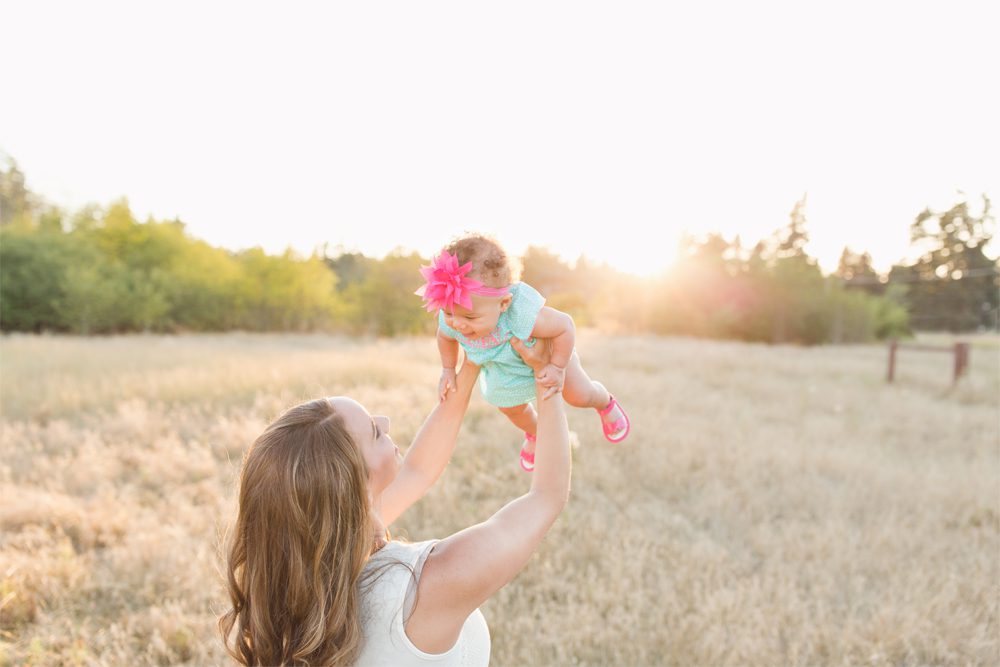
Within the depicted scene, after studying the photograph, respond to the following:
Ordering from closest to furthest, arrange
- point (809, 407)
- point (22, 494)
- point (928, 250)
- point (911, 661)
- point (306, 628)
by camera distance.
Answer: point (306, 628) → point (911, 661) → point (22, 494) → point (809, 407) → point (928, 250)

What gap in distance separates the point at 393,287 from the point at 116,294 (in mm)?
14694

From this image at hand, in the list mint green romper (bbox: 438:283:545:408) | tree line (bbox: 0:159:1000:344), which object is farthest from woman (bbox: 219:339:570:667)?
tree line (bbox: 0:159:1000:344)

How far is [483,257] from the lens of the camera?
1.99 m

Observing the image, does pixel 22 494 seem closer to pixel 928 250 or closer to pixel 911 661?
pixel 911 661

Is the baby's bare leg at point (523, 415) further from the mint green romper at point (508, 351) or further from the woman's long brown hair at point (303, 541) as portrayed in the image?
the woman's long brown hair at point (303, 541)

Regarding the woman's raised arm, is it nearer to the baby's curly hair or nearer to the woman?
the baby's curly hair

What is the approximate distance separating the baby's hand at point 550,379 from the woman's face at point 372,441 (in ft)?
1.70

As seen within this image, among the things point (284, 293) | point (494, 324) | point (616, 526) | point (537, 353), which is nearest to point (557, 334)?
point (537, 353)

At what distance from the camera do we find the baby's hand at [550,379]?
6.34 ft

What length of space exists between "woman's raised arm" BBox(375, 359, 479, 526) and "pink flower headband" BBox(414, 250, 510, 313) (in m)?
0.44

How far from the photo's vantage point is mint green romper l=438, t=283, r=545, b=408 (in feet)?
6.68

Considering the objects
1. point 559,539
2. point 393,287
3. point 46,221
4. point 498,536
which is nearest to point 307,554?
point 498,536

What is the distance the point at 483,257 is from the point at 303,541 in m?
1.03

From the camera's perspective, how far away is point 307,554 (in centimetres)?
152
